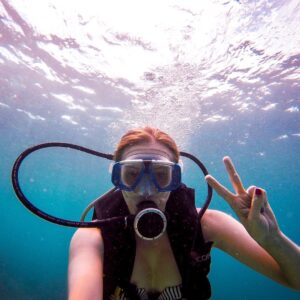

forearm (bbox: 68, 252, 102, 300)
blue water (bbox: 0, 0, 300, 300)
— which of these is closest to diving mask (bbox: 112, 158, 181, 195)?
forearm (bbox: 68, 252, 102, 300)

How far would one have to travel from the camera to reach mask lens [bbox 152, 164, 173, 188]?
3.71 metres

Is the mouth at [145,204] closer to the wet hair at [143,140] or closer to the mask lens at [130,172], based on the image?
the mask lens at [130,172]

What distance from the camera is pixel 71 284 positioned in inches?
107

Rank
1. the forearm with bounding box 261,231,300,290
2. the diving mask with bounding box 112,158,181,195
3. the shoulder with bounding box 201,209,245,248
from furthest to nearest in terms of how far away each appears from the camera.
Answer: the shoulder with bounding box 201,209,245,248 → the diving mask with bounding box 112,158,181,195 → the forearm with bounding box 261,231,300,290

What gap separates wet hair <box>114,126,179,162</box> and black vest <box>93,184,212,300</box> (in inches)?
26.5

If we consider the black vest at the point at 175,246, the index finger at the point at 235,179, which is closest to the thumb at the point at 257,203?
the index finger at the point at 235,179

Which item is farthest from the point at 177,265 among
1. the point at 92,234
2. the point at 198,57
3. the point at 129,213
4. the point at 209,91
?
the point at 209,91

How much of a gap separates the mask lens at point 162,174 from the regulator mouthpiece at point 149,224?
19.9 inches

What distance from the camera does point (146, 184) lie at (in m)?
3.59

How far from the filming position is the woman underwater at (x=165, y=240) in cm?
288

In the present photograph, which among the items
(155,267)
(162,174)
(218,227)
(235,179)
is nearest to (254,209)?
(235,179)

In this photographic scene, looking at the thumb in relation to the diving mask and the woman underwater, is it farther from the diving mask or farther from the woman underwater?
the diving mask

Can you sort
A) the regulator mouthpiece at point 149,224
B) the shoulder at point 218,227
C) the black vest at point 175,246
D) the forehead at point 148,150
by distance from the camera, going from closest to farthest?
1. the regulator mouthpiece at point 149,224
2. the black vest at point 175,246
3. the shoulder at point 218,227
4. the forehead at point 148,150

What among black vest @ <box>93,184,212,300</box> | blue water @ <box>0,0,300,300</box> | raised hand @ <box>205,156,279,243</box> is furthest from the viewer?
blue water @ <box>0,0,300,300</box>
